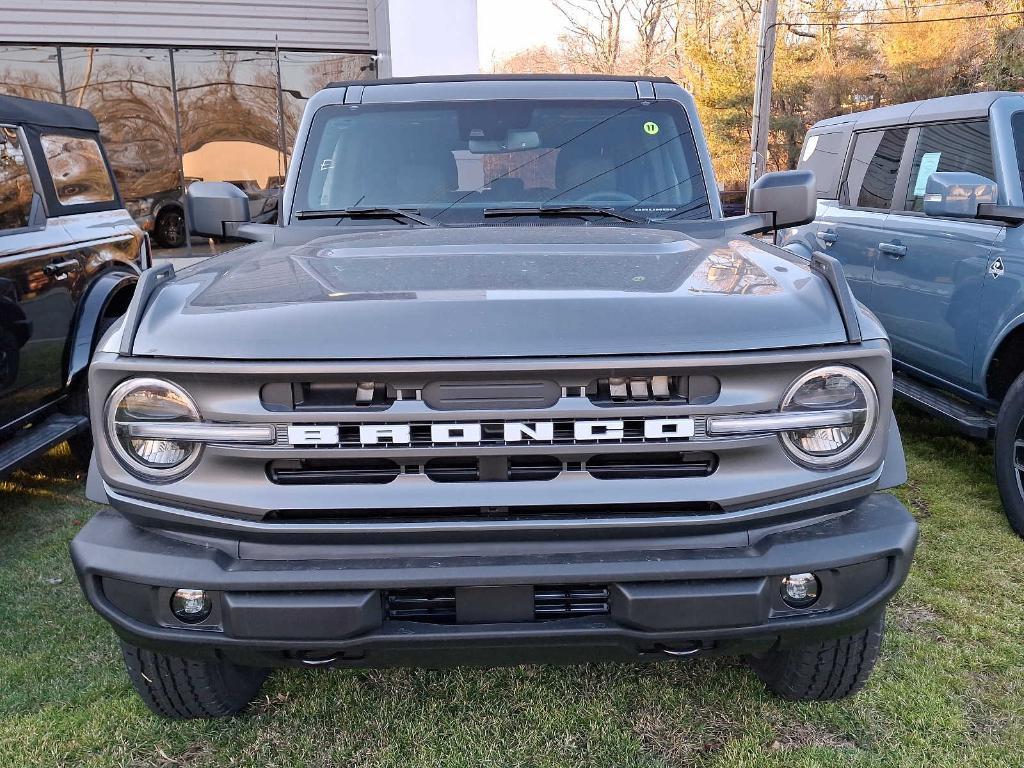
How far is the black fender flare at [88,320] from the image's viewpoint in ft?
15.3

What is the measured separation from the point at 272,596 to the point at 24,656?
1.76 meters

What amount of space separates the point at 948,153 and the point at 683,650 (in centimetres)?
414

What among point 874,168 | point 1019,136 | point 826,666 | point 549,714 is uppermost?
point 1019,136

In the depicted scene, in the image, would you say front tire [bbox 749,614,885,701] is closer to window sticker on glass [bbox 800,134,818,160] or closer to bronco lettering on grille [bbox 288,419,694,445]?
bronco lettering on grille [bbox 288,419,694,445]

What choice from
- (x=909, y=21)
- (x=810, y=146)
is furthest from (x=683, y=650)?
(x=909, y=21)

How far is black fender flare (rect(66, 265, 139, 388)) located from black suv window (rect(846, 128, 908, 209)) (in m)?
4.56

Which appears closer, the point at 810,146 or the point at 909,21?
the point at 810,146

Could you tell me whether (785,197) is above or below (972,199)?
above

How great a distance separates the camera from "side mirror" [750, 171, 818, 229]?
10.8 ft

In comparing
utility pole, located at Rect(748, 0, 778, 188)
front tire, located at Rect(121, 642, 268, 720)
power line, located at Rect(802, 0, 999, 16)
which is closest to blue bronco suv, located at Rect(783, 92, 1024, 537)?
front tire, located at Rect(121, 642, 268, 720)

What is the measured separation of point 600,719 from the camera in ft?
8.75

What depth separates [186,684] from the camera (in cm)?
248

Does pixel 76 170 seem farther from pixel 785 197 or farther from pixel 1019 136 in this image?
pixel 1019 136

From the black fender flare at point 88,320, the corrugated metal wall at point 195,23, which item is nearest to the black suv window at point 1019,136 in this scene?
the black fender flare at point 88,320
